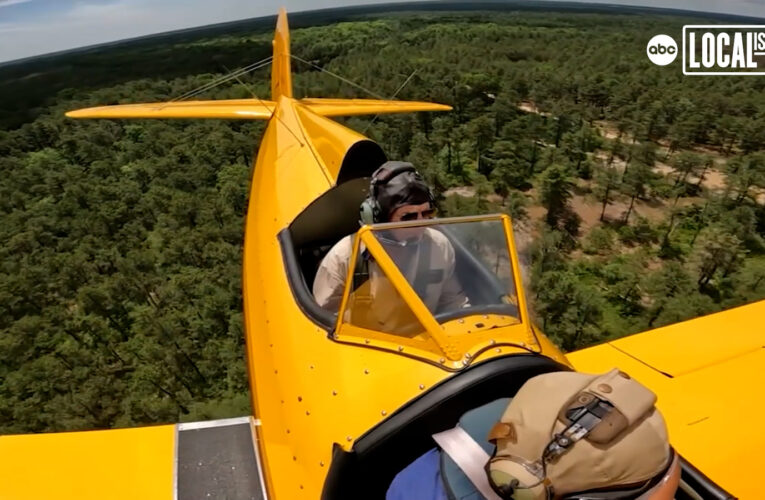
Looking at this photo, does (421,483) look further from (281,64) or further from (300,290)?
(281,64)

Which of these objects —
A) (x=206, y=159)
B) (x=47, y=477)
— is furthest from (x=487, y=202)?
(x=47, y=477)

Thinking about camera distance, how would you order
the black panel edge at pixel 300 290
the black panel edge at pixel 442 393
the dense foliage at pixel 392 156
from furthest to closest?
1. the dense foliage at pixel 392 156
2. the black panel edge at pixel 300 290
3. the black panel edge at pixel 442 393

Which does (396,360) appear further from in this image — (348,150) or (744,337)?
(744,337)

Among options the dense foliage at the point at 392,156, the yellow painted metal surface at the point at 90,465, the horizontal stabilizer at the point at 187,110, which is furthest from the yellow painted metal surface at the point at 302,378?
the dense foliage at the point at 392,156

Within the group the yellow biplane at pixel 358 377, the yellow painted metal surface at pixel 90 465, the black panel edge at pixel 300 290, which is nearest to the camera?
the yellow biplane at pixel 358 377

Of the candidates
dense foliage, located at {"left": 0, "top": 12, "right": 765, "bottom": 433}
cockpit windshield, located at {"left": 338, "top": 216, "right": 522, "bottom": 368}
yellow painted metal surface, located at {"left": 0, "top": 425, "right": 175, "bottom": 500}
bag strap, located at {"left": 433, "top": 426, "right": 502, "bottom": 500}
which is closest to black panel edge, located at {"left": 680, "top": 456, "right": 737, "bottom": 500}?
cockpit windshield, located at {"left": 338, "top": 216, "right": 522, "bottom": 368}

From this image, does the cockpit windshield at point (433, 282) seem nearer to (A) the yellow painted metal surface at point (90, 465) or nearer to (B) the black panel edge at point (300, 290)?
(B) the black panel edge at point (300, 290)

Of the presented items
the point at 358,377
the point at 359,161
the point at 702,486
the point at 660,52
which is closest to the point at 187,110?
the point at 359,161

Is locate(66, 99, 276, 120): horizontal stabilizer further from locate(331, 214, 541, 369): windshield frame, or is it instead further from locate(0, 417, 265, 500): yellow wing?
locate(331, 214, 541, 369): windshield frame
